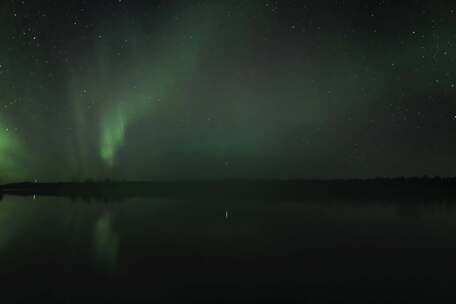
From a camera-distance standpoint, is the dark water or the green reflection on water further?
the green reflection on water

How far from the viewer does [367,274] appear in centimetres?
1933

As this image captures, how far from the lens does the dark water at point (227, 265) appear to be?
15891mm

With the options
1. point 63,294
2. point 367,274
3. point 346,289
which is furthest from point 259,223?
point 63,294

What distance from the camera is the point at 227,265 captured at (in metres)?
21.2

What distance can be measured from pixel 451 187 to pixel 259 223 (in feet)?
550

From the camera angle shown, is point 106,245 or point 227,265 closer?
point 227,265

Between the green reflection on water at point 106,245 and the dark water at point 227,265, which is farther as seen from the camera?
the green reflection on water at point 106,245

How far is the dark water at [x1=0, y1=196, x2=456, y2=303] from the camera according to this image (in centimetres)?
1589

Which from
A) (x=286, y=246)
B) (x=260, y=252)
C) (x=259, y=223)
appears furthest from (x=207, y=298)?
(x=259, y=223)

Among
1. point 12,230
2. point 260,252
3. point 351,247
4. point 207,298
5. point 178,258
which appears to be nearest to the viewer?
point 207,298

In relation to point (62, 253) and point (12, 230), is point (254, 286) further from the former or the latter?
point (12, 230)

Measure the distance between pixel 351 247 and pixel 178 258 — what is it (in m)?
11.8

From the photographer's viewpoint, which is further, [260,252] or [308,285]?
[260,252]

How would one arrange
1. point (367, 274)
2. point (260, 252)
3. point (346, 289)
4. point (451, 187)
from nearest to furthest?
point (346, 289) < point (367, 274) < point (260, 252) < point (451, 187)
